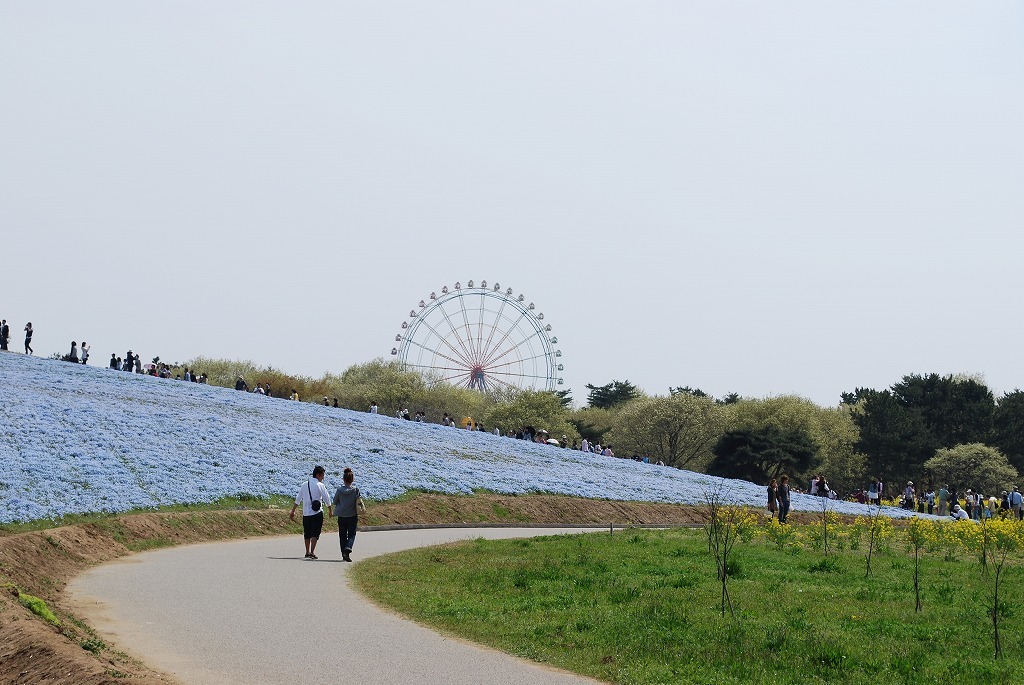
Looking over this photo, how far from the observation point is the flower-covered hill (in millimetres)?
29172

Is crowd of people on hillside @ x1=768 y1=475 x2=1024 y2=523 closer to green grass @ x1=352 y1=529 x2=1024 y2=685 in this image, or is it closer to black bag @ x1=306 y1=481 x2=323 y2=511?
green grass @ x1=352 y1=529 x2=1024 y2=685

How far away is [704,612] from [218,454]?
2530cm

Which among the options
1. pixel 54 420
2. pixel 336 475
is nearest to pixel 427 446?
pixel 336 475

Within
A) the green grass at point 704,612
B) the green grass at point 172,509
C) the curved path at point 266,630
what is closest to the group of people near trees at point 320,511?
the green grass at point 704,612

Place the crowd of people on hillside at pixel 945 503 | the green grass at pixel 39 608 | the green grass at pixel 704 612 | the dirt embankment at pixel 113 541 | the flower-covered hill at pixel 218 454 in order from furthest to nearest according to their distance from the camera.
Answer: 1. the crowd of people on hillside at pixel 945 503
2. the flower-covered hill at pixel 218 454
3. the green grass at pixel 39 608
4. the green grass at pixel 704 612
5. the dirt embankment at pixel 113 541

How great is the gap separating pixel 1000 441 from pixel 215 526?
7933 cm

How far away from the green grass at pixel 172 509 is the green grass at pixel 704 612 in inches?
264

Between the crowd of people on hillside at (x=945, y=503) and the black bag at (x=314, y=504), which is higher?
the crowd of people on hillside at (x=945, y=503)

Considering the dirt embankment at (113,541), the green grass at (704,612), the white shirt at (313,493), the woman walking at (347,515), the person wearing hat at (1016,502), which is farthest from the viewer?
the person wearing hat at (1016,502)

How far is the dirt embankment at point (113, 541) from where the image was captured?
10.5 m

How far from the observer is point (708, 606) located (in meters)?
15.7

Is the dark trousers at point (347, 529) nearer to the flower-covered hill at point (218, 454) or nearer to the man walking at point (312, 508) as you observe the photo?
the man walking at point (312, 508)

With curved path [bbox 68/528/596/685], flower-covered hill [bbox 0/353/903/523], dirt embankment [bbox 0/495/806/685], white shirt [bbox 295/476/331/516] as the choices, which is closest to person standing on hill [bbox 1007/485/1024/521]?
flower-covered hill [bbox 0/353/903/523]

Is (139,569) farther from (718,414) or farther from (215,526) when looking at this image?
(718,414)
